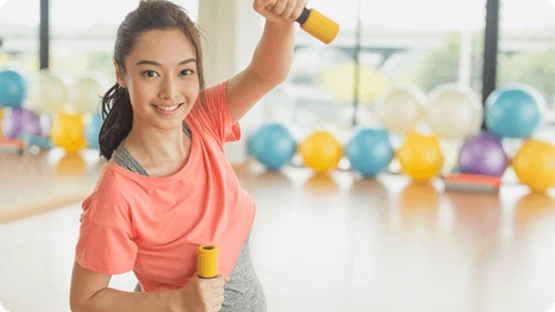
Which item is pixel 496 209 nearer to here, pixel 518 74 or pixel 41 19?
pixel 518 74

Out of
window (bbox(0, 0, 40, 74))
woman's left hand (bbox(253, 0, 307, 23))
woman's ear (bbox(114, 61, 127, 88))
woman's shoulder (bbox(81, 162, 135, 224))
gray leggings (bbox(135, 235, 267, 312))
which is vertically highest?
window (bbox(0, 0, 40, 74))

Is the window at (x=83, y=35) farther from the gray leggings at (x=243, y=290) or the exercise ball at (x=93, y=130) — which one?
the gray leggings at (x=243, y=290)

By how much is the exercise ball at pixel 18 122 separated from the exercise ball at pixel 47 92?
210 millimetres

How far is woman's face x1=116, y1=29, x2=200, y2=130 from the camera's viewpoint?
3.53 feet

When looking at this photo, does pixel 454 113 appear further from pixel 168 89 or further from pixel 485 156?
pixel 168 89

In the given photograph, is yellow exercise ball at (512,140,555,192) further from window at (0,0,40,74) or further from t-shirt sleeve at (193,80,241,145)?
window at (0,0,40,74)

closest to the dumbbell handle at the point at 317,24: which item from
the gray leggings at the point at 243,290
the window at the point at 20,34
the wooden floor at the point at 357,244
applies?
the gray leggings at the point at 243,290

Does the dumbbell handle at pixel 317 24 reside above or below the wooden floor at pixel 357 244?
above

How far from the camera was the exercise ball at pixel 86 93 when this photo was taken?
18.0ft

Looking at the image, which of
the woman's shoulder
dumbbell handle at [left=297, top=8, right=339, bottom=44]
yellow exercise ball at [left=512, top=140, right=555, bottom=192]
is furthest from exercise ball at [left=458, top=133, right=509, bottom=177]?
the woman's shoulder

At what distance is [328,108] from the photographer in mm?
5887

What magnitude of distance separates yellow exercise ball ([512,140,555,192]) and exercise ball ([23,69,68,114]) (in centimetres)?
370

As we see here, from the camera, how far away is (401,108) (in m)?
4.79

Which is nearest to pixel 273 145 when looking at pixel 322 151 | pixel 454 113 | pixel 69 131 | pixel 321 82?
pixel 322 151
